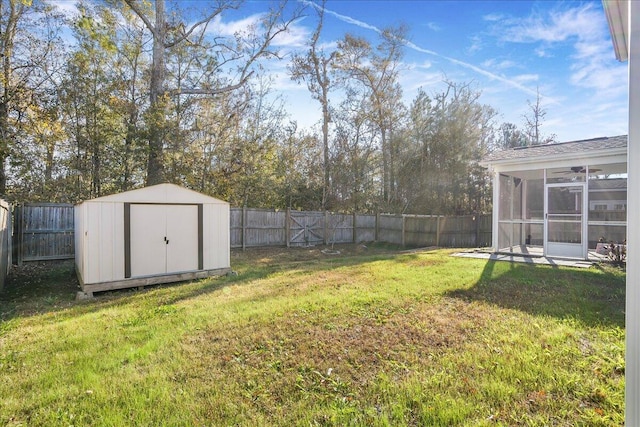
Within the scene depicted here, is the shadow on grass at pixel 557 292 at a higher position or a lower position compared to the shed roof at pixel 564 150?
lower

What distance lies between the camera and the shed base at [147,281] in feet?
19.8

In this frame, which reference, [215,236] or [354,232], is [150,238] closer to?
[215,236]

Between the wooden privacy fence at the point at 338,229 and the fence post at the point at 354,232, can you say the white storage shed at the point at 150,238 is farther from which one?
the fence post at the point at 354,232

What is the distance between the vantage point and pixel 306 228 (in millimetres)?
14055

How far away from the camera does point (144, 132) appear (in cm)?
1089

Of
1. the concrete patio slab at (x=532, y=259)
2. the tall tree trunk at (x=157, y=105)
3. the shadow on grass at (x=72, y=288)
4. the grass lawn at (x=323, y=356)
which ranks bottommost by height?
the shadow on grass at (x=72, y=288)

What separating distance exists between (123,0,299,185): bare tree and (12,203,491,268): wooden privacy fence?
3.23 m

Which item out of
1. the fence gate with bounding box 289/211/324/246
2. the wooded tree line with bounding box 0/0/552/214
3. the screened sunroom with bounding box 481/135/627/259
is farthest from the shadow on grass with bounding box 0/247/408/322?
the screened sunroom with bounding box 481/135/627/259

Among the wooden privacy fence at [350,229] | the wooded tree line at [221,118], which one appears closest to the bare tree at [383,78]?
the wooded tree line at [221,118]

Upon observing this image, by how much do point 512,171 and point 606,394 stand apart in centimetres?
846

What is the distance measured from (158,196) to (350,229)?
10.0 meters

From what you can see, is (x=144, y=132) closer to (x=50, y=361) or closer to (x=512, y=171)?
(x=50, y=361)

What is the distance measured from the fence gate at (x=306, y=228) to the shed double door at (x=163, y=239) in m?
6.62

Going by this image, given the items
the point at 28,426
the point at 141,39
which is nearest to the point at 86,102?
the point at 141,39
